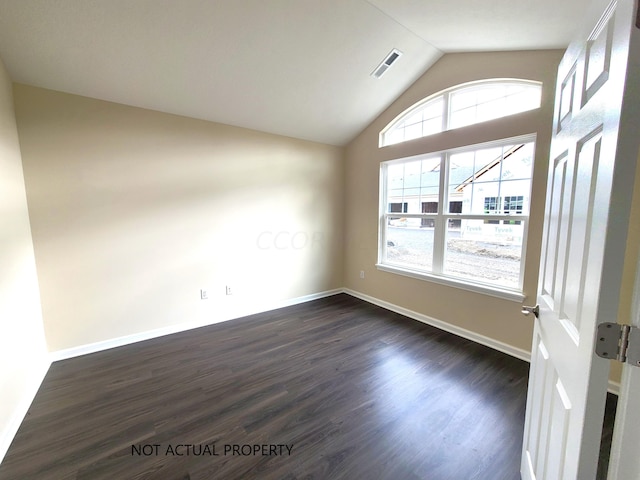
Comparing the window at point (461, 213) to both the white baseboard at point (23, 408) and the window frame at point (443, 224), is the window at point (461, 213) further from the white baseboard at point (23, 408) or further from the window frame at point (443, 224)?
the white baseboard at point (23, 408)

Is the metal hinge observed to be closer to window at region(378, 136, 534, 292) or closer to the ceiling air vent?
window at region(378, 136, 534, 292)

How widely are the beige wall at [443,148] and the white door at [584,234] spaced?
156 cm

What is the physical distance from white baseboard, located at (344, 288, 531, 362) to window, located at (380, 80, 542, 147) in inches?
88.4

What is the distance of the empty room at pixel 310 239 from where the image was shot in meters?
0.87

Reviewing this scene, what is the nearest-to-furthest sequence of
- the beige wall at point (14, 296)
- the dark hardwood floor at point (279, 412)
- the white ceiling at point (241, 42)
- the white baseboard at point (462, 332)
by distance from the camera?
the dark hardwood floor at point (279, 412) → the beige wall at point (14, 296) → the white ceiling at point (241, 42) → the white baseboard at point (462, 332)

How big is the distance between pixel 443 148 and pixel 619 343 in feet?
9.27

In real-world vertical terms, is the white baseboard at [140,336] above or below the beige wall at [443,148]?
below

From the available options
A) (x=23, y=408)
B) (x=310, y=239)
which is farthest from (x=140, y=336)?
(x=310, y=239)

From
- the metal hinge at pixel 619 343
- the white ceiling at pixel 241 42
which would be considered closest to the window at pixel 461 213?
the white ceiling at pixel 241 42

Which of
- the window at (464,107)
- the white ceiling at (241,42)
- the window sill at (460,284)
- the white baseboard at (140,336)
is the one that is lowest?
the white baseboard at (140,336)

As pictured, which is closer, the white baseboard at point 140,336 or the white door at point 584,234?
the white door at point 584,234

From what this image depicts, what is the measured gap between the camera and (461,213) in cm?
297

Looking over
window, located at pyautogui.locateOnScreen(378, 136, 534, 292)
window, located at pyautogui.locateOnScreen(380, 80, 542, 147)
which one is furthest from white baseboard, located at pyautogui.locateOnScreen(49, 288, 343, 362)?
window, located at pyautogui.locateOnScreen(380, 80, 542, 147)

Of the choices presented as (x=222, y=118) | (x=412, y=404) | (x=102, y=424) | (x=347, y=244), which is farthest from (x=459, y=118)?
(x=102, y=424)
